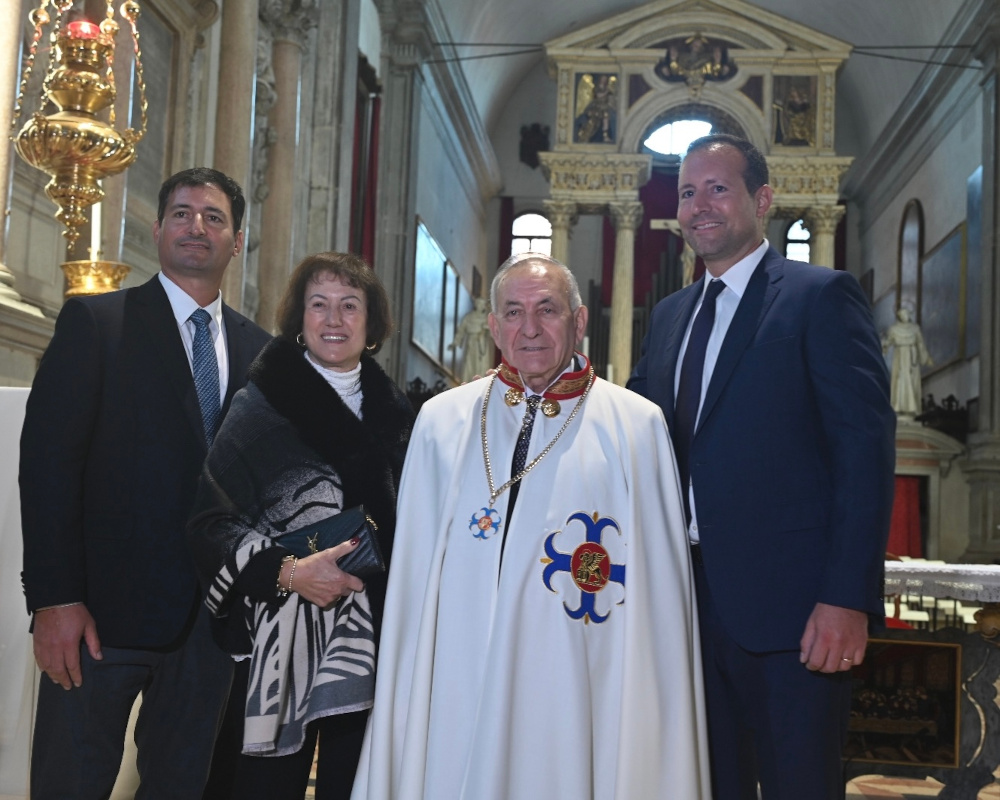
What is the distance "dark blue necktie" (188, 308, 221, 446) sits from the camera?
116 inches

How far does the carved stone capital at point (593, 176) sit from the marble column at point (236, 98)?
1112 centimetres

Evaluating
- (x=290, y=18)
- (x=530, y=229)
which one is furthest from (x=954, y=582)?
(x=530, y=229)

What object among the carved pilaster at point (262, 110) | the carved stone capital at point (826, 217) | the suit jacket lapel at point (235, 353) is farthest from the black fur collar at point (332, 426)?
the carved stone capital at point (826, 217)

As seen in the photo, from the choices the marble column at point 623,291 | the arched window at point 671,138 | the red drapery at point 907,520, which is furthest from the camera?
the arched window at point 671,138

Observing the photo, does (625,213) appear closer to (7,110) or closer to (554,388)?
(7,110)

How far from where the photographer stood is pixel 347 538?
103 inches

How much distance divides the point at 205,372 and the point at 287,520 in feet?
1.71

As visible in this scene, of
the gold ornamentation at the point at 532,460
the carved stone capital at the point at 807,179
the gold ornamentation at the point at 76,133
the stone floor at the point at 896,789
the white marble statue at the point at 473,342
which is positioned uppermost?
the carved stone capital at the point at 807,179

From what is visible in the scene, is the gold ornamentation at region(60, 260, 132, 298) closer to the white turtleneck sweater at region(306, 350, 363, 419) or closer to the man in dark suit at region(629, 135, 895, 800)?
the white turtleneck sweater at region(306, 350, 363, 419)

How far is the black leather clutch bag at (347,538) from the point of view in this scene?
260 centimetres

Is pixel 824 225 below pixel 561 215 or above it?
below

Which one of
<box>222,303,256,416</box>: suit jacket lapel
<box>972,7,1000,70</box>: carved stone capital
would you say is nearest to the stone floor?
<box>222,303,256,416</box>: suit jacket lapel

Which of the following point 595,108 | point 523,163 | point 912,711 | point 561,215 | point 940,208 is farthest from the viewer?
point 523,163

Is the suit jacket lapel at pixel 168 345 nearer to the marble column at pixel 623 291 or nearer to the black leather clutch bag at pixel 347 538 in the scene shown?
the black leather clutch bag at pixel 347 538
